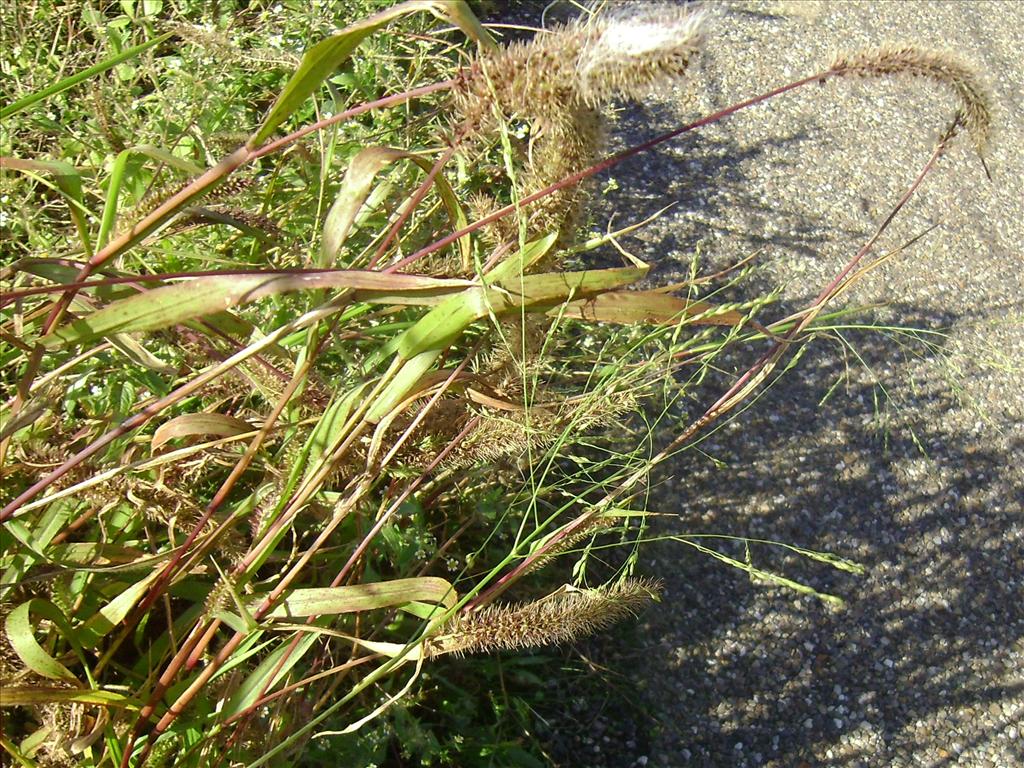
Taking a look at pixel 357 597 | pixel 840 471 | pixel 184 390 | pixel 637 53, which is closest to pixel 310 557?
pixel 357 597

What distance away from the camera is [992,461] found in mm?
2438

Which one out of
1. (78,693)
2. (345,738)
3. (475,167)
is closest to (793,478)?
(475,167)

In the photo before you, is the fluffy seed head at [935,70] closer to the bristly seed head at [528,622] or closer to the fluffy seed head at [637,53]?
the fluffy seed head at [637,53]

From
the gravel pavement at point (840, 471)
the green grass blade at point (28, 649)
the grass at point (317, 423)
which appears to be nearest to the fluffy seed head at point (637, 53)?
the grass at point (317, 423)

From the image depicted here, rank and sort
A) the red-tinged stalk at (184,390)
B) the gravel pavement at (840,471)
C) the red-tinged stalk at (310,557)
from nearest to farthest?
the red-tinged stalk at (184,390) → the red-tinged stalk at (310,557) → the gravel pavement at (840,471)

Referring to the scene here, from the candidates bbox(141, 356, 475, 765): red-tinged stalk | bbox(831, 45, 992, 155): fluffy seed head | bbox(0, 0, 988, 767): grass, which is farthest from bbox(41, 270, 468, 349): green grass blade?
bbox(831, 45, 992, 155): fluffy seed head

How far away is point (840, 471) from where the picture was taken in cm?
231

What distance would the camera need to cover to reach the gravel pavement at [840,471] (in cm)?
192

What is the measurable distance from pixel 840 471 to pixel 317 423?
153cm

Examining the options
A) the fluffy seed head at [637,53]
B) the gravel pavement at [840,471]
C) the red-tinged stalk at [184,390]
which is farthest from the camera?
the gravel pavement at [840,471]

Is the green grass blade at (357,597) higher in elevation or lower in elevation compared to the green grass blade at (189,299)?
lower

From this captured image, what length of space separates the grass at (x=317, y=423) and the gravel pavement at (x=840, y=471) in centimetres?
40

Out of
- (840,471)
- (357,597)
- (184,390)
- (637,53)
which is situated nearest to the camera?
(637,53)

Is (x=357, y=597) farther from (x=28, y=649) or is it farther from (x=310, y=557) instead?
(x=28, y=649)
